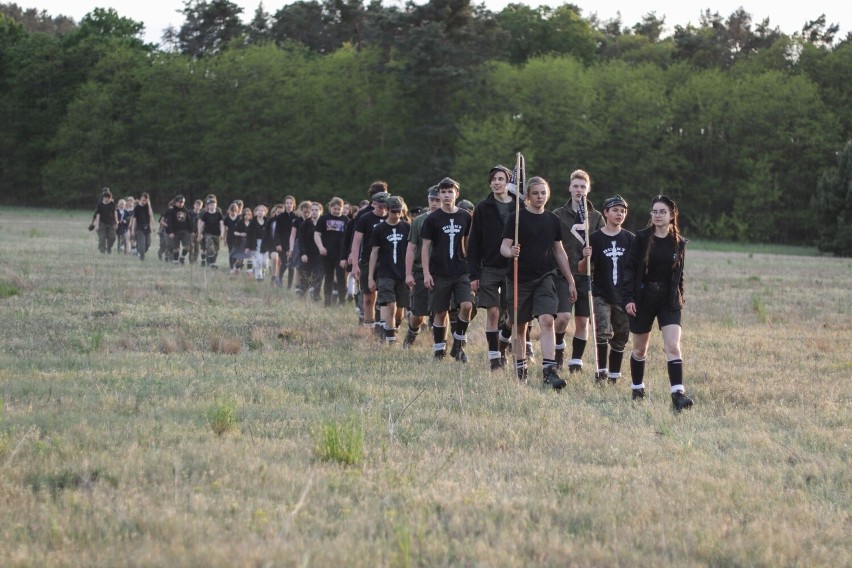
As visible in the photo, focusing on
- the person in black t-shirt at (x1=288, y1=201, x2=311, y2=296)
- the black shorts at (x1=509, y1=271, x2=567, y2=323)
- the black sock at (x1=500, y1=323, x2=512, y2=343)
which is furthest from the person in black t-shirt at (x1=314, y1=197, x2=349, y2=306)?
the black shorts at (x1=509, y1=271, x2=567, y2=323)

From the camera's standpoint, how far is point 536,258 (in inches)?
457

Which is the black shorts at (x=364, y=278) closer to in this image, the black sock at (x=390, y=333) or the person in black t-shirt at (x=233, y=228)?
the black sock at (x=390, y=333)

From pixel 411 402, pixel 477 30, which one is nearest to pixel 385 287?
pixel 411 402

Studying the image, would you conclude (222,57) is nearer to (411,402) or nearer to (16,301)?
(16,301)

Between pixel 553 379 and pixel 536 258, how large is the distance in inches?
51.5

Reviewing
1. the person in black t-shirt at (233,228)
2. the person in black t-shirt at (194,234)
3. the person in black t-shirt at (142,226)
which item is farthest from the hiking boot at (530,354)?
the person in black t-shirt at (142,226)

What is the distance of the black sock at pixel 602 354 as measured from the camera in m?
12.0

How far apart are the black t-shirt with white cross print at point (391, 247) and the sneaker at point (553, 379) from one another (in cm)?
423

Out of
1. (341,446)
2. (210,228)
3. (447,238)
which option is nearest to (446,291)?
(447,238)

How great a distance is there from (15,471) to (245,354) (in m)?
6.15

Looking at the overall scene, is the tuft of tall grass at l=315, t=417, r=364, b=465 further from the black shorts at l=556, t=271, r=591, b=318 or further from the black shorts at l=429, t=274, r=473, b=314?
the black shorts at l=429, t=274, r=473, b=314

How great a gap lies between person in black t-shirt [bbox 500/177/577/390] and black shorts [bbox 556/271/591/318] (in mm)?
294

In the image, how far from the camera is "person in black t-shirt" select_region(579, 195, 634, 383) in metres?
11.8

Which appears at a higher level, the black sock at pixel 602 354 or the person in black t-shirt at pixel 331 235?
the person in black t-shirt at pixel 331 235
